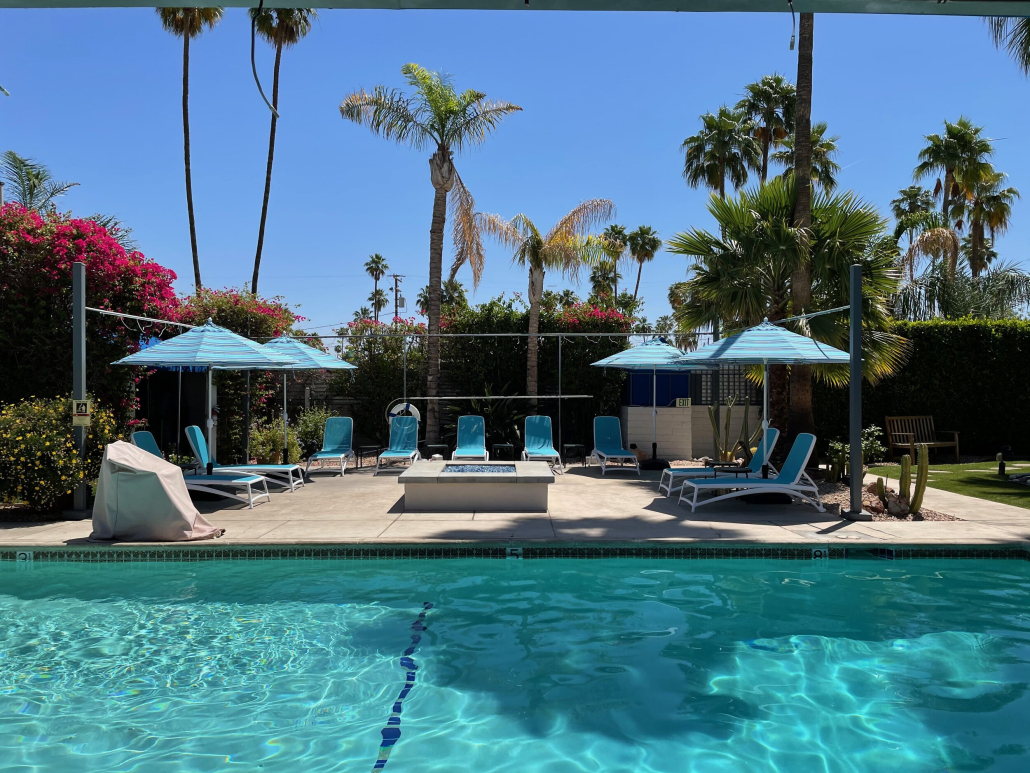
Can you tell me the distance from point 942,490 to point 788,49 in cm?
824

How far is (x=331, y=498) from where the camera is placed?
934 centimetres

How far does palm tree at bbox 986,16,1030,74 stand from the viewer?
12.4 m

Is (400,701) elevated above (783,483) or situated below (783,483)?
below

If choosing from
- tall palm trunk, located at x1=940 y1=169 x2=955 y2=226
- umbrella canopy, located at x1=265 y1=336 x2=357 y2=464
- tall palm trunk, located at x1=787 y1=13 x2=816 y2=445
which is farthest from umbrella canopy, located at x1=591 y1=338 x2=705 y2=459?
tall palm trunk, located at x1=940 y1=169 x2=955 y2=226

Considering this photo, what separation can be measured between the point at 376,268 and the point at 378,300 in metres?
3.39

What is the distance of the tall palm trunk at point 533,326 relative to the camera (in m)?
14.1

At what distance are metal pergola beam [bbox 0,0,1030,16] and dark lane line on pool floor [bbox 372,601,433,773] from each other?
377 centimetres

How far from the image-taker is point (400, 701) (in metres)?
4.15

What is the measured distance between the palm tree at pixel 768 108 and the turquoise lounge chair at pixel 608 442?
618 inches

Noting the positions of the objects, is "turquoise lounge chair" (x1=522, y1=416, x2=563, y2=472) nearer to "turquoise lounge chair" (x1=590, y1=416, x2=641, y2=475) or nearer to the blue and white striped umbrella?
"turquoise lounge chair" (x1=590, y1=416, x2=641, y2=475)

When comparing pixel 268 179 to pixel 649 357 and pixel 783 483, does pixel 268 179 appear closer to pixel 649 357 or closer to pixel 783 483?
pixel 649 357

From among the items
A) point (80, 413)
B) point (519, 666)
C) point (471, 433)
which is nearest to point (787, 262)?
point (471, 433)

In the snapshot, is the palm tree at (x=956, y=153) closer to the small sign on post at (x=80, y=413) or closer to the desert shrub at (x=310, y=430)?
the desert shrub at (x=310, y=430)

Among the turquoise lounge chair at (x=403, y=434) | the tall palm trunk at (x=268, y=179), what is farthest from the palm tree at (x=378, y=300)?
the turquoise lounge chair at (x=403, y=434)
